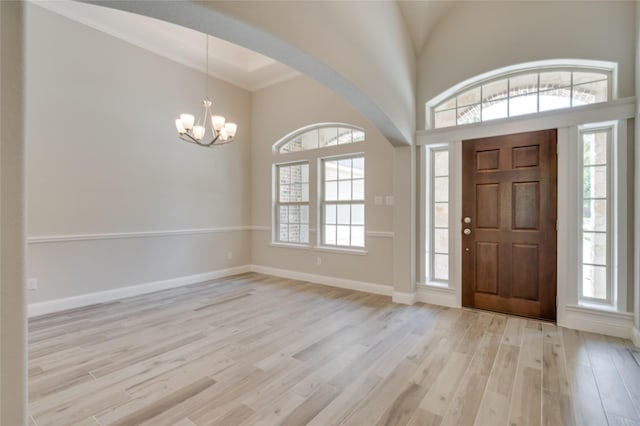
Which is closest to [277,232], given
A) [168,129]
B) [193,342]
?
[168,129]

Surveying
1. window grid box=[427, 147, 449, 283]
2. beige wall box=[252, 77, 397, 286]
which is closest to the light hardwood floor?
window grid box=[427, 147, 449, 283]

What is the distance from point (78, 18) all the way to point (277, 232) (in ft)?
13.5

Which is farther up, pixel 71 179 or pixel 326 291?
pixel 71 179

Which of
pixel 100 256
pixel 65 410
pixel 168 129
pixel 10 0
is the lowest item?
pixel 65 410

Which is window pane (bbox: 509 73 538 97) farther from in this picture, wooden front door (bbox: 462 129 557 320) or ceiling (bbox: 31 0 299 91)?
ceiling (bbox: 31 0 299 91)

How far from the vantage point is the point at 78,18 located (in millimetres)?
3762

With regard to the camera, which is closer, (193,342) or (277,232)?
(193,342)

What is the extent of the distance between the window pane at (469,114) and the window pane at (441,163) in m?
0.44

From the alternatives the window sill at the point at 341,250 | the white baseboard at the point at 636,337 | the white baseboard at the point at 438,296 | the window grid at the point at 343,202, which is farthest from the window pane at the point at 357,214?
the white baseboard at the point at 636,337

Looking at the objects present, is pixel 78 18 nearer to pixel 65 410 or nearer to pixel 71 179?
pixel 71 179

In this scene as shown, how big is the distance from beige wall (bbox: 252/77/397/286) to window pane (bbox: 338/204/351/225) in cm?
41

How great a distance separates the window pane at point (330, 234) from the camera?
16.8 feet

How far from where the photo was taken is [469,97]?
3.86 meters

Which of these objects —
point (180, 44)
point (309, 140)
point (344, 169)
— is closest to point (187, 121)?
point (180, 44)
